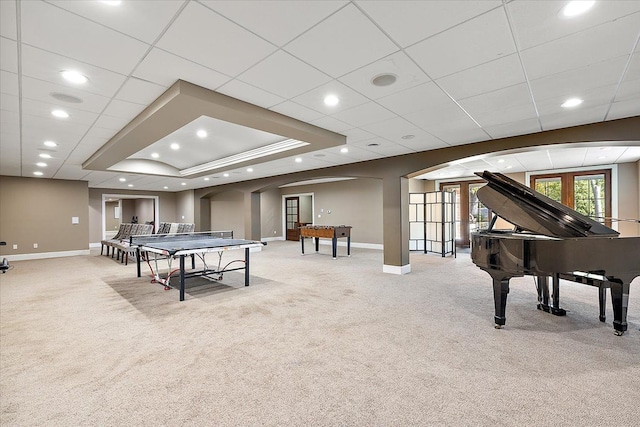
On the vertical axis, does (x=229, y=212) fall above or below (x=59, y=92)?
below

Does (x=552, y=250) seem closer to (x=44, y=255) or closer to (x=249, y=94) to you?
(x=249, y=94)

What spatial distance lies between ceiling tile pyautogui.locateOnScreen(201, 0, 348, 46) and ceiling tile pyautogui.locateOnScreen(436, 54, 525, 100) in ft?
4.69

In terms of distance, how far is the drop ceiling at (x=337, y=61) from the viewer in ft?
5.95

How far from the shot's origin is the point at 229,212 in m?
13.0

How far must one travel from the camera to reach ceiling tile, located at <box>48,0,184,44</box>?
171cm

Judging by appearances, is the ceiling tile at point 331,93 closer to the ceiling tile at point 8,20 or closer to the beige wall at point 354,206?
the ceiling tile at point 8,20

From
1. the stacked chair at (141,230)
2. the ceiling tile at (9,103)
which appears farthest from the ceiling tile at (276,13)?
the stacked chair at (141,230)

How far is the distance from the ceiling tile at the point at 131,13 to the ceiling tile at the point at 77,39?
8 cm

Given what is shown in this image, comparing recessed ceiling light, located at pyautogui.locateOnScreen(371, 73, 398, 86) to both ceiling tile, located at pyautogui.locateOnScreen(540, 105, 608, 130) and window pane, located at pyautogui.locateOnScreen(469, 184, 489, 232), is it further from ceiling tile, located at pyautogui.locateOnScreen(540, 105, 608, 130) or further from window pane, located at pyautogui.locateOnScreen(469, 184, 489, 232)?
window pane, located at pyautogui.locateOnScreen(469, 184, 489, 232)

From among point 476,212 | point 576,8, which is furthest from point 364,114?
point 476,212

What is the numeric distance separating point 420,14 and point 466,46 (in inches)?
22.6

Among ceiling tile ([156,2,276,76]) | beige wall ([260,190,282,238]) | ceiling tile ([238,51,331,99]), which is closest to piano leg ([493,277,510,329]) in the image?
ceiling tile ([238,51,331,99])

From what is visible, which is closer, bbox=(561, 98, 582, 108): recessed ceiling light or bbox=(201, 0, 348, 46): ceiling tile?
bbox=(201, 0, 348, 46): ceiling tile

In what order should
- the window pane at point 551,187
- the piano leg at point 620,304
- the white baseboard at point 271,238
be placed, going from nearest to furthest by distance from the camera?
the piano leg at point 620,304 → the window pane at point 551,187 → the white baseboard at point 271,238
